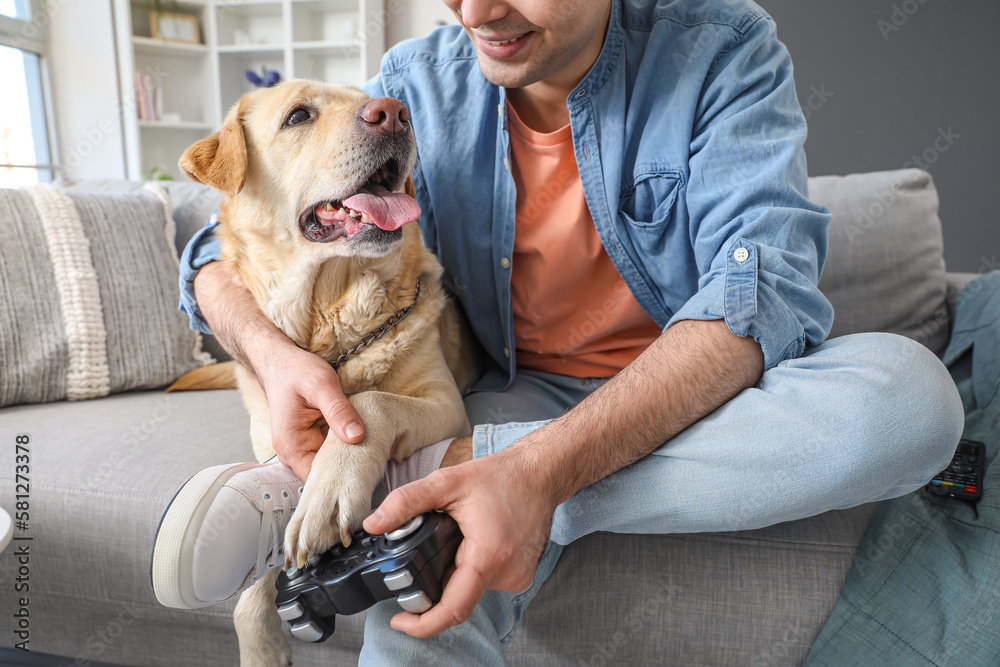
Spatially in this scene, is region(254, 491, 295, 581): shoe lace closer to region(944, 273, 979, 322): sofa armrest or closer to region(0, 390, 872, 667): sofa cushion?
Result: region(0, 390, 872, 667): sofa cushion

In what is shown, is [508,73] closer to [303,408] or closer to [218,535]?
[303,408]

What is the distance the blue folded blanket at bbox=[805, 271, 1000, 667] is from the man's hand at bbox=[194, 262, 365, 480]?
0.86 meters

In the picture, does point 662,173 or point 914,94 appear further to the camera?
point 914,94

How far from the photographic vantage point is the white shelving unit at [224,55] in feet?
14.6

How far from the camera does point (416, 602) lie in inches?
29.8

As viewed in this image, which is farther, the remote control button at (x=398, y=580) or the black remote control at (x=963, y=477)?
the black remote control at (x=963, y=477)

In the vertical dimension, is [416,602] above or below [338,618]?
above

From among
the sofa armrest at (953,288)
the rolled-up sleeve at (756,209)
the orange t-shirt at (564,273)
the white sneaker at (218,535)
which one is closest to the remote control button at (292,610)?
the white sneaker at (218,535)

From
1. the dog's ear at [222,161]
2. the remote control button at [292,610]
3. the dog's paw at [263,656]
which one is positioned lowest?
the dog's paw at [263,656]

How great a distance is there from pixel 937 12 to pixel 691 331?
347cm

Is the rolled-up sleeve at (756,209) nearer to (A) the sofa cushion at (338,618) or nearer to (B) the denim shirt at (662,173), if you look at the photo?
(B) the denim shirt at (662,173)

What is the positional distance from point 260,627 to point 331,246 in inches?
26.5

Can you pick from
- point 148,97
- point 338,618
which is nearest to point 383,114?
point 338,618

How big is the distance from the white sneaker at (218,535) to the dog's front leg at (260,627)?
7.6 inches
